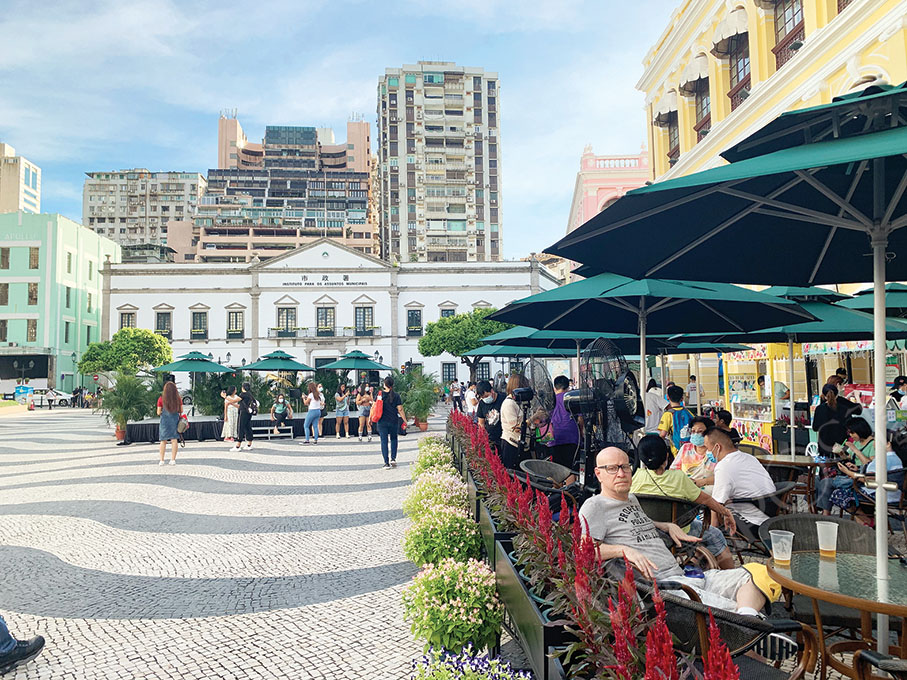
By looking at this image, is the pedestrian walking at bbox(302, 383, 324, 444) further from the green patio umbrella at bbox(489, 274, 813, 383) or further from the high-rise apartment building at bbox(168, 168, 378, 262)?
the high-rise apartment building at bbox(168, 168, 378, 262)

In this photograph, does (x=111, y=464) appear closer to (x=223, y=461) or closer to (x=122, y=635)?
(x=223, y=461)

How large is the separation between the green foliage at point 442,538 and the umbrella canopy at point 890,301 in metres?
4.52

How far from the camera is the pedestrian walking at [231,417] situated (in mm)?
14172

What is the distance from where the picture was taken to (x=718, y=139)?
15133mm

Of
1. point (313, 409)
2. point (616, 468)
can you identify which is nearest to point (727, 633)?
point (616, 468)

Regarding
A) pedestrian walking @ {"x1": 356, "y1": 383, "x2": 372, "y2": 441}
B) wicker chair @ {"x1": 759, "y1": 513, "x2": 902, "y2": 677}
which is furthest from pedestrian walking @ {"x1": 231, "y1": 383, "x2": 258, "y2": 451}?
wicker chair @ {"x1": 759, "y1": 513, "x2": 902, "y2": 677}

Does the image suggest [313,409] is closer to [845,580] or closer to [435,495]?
[435,495]

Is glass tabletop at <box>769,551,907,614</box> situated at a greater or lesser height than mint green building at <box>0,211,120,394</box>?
lesser

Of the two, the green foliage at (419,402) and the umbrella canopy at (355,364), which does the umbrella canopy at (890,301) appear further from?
the umbrella canopy at (355,364)

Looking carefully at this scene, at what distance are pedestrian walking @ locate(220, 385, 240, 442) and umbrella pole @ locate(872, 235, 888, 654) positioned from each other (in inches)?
513

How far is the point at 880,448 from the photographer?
2590 millimetres

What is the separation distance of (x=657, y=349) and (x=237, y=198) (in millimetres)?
86789

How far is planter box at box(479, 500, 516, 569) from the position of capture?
3.46 metres

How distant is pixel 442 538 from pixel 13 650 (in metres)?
2.53
